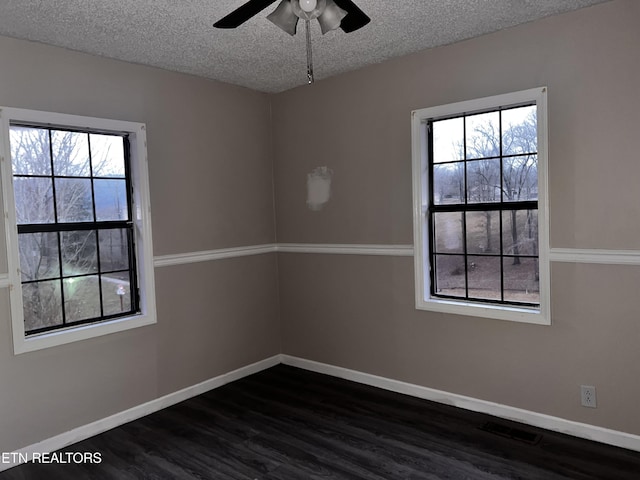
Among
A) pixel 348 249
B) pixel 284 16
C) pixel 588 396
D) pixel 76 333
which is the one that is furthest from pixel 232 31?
pixel 588 396

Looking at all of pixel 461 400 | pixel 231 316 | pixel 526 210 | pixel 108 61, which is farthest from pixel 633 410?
pixel 108 61

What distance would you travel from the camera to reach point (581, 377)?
286 centimetres

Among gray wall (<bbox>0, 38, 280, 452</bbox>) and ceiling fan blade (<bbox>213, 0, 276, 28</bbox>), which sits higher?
ceiling fan blade (<bbox>213, 0, 276, 28</bbox>)

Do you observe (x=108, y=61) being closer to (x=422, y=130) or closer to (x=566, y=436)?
(x=422, y=130)

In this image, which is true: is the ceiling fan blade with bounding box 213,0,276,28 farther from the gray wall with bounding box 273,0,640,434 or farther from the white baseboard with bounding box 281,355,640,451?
the white baseboard with bounding box 281,355,640,451

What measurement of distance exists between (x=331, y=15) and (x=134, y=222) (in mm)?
2190

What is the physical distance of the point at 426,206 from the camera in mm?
3490

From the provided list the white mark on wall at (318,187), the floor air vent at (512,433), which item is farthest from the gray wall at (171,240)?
the floor air vent at (512,433)

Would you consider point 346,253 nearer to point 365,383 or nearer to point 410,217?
point 410,217

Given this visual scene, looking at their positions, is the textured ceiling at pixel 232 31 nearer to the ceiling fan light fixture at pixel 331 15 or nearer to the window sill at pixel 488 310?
the ceiling fan light fixture at pixel 331 15

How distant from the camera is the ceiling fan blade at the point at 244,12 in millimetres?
1907

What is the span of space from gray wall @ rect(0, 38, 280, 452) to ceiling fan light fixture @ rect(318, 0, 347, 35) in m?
1.92


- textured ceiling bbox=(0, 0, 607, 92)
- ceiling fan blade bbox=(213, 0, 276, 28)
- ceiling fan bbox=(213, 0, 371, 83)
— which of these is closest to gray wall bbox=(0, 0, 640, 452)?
textured ceiling bbox=(0, 0, 607, 92)

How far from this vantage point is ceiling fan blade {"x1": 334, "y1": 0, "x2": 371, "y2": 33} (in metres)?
1.97
